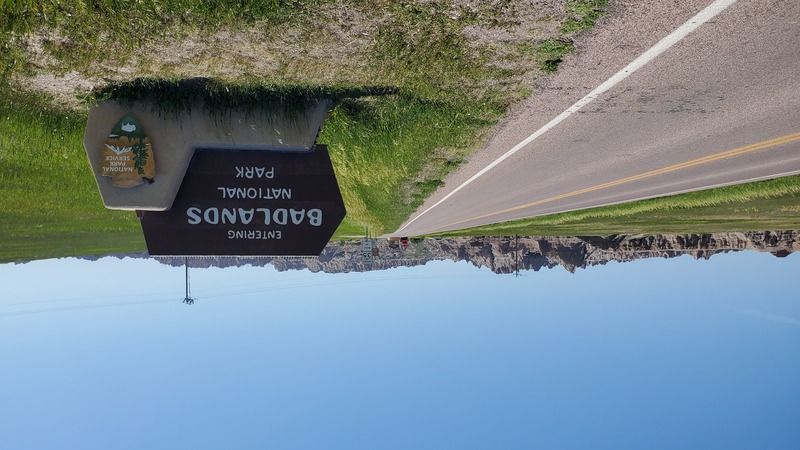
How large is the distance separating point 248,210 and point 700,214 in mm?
17704

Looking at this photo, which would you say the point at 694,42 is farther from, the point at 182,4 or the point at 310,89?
the point at 182,4

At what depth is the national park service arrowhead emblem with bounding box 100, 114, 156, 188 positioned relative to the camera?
8422 mm

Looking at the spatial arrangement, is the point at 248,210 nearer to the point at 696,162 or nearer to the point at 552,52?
the point at 552,52

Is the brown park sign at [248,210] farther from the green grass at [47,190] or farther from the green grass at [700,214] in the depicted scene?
the green grass at [700,214]

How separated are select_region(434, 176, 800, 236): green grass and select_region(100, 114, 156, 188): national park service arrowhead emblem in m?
13.6

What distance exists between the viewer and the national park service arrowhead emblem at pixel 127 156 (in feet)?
27.6

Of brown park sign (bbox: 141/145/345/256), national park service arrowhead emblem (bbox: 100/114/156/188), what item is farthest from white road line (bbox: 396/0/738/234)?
national park service arrowhead emblem (bbox: 100/114/156/188)

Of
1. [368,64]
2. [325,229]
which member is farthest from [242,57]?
[325,229]

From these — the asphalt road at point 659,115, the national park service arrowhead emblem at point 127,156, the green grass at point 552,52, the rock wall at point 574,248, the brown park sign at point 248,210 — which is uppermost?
the green grass at point 552,52

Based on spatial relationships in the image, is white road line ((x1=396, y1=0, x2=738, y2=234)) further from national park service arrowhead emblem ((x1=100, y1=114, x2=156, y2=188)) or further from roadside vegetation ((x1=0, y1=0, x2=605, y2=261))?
national park service arrowhead emblem ((x1=100, y1=114, x2=156, y2=188))

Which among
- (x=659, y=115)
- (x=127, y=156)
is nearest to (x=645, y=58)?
(x=659, y=115)

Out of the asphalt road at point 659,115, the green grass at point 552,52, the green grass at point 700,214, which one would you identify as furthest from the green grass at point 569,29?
the green grass at point 700,214

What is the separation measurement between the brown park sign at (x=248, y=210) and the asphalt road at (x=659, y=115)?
4293 mm

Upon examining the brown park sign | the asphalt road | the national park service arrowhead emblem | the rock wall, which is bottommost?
the rock wall
